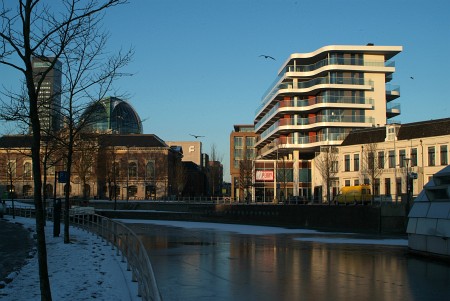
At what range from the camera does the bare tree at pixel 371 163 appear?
5934 cm

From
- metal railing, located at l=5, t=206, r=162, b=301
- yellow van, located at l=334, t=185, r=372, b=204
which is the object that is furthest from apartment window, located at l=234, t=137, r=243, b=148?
metal railing, located at l=5, t=206, r=162, b=301

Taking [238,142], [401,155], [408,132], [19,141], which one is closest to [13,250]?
[19,141]

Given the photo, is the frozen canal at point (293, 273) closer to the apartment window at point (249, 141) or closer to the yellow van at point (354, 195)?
the yellow van at point (354, 195)

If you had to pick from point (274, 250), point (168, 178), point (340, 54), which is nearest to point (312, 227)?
point (274, 250)

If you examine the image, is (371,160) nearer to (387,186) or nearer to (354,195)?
(387,186)

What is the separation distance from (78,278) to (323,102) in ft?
216

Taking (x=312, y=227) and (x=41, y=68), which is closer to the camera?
(x=41, y=68)

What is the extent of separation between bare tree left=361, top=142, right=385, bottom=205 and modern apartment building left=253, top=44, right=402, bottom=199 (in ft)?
30.8

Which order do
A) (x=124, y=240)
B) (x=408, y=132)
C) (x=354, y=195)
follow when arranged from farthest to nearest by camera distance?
(x=408, y=132), (x=354, y=195), (x=124, y=240)

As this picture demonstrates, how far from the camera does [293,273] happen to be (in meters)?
14.5

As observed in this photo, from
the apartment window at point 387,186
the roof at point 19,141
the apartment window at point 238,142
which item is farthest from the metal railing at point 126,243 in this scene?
the apartment window at point 238,142

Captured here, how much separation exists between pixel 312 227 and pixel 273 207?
229 inches

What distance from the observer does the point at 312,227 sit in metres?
39.5

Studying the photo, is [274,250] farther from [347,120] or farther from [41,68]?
[347,120]
